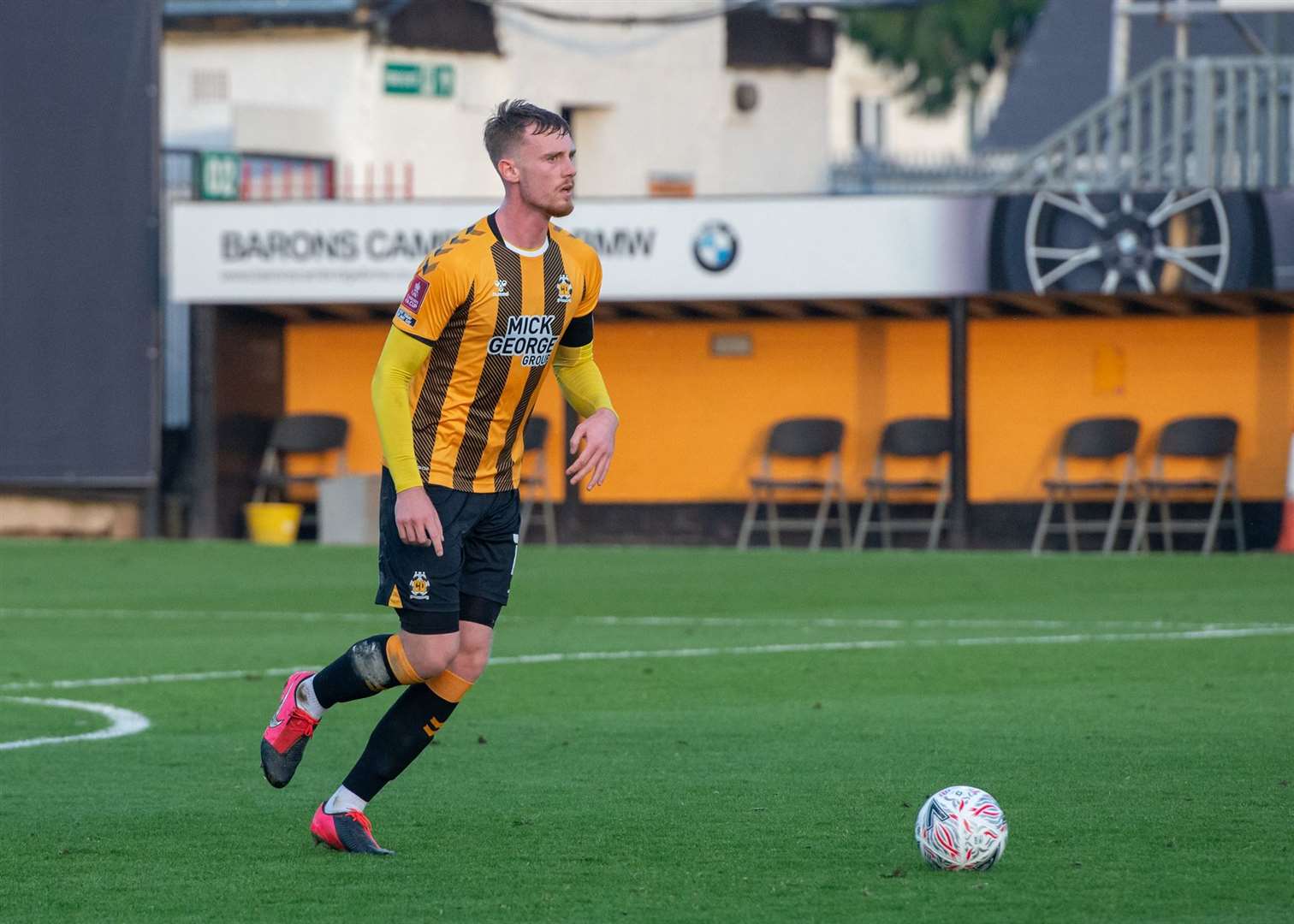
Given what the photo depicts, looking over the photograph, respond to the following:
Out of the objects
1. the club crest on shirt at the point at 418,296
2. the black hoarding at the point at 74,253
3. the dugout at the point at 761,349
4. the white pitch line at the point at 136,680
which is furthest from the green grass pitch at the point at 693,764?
the black hoarding at the point at 74,253

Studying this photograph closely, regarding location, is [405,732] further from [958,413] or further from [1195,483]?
[1195,483]

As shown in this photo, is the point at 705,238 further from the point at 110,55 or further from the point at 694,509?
the point at 110,55

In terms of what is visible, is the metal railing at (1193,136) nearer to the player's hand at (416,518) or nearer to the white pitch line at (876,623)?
the white pitch line at (876,623)

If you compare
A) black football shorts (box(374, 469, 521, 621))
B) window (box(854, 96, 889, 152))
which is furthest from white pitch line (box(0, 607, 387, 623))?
window (box(854, 96, 889, 152))

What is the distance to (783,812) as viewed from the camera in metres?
6.62

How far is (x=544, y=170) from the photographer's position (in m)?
5.97

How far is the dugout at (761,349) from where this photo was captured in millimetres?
20703

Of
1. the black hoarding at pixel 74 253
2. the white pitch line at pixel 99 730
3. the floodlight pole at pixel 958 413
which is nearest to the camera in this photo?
the white pitch line at pixel 99 730

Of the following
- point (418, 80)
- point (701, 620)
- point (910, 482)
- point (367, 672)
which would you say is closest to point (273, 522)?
point (910, 482)

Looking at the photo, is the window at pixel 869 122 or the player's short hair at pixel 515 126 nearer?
the player's short hair at pixel 515 126

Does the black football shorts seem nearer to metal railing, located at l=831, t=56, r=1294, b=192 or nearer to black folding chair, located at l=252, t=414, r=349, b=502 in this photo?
metal railing, located at l=831, t=56, r=1294, b=192

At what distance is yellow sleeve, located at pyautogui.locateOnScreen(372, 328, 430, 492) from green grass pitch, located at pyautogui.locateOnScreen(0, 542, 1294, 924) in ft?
3.40

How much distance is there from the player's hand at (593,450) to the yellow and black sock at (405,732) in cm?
66

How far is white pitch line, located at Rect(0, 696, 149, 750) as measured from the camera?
8469 millimetres
